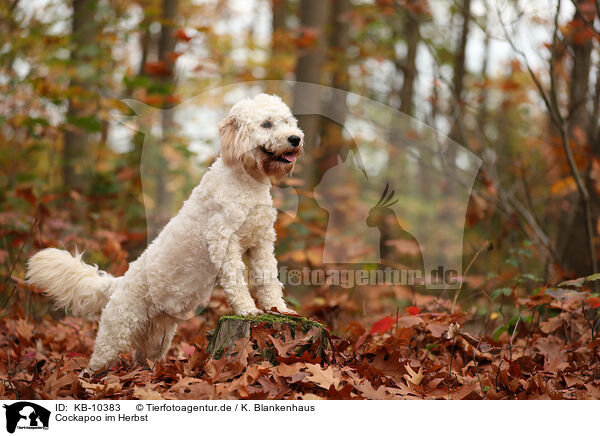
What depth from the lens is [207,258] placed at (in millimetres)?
3723

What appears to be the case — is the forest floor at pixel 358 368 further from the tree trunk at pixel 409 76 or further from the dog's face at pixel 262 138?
the tree trunk at pixel 409 76

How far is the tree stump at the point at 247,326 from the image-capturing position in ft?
11.3

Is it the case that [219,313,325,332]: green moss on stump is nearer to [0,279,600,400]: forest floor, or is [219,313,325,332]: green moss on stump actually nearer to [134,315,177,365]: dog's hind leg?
[0,279,600,400]: forest floor

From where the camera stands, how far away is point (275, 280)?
372 cm

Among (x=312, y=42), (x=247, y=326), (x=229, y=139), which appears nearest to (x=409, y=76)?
(x=312, y=42)

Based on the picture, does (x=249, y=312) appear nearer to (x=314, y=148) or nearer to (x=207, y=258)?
(x=207, y=258)

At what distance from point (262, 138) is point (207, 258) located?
0.91 m

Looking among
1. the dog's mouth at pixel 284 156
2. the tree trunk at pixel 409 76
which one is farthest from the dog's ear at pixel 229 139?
the tree trunk at pixel 409 76
